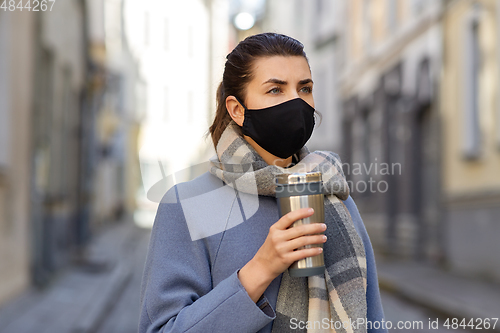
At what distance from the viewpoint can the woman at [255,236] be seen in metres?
1.36

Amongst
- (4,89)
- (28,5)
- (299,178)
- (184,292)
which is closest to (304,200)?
(299,178)

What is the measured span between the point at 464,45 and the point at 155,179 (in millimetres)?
9887

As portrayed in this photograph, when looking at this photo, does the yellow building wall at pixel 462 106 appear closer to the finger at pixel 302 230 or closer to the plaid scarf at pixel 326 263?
the plaid scarf at pixel 326 263

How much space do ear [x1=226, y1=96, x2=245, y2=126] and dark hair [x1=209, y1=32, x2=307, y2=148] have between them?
2 centimetres

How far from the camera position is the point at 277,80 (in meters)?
1.57

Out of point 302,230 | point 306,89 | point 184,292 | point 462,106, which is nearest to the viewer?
point 302,230

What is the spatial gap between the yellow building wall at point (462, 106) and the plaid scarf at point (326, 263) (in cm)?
802

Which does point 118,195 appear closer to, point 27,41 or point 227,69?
point 27,41

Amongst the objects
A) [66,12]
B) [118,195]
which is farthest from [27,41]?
[118,195]

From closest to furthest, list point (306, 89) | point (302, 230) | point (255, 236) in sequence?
point (302, 230), point (255, 236), point (306, 89)

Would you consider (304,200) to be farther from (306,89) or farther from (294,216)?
(306,89)

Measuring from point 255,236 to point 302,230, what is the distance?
0.32m

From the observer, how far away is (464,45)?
10.1m

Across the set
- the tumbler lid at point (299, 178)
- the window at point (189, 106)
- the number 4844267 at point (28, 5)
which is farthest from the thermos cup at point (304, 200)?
the number 4844267 at point (28, 5)
